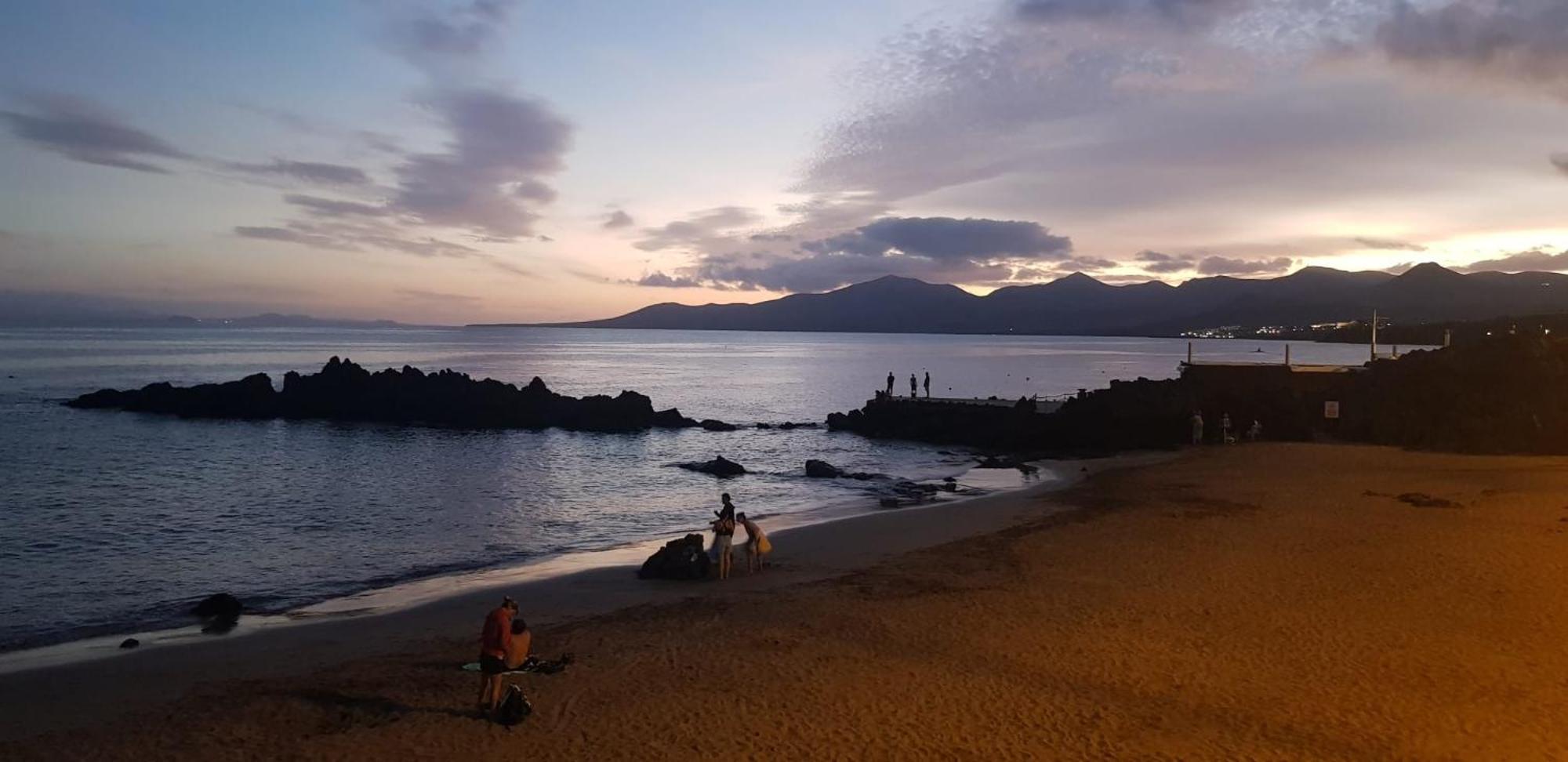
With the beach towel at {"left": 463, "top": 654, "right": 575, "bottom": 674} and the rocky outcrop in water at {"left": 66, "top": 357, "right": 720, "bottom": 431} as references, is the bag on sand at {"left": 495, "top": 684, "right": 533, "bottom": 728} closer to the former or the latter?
the beach towel at {"left": 463, "top": 654, "right": 575, "bottom": 674}

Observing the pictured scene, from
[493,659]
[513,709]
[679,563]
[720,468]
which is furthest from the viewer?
[720,468]

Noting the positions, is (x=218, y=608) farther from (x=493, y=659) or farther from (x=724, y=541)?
(x=724, y=541)

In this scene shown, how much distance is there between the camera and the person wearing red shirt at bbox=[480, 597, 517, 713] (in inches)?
391

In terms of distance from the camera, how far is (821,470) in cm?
3303

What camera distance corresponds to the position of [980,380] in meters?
93.5

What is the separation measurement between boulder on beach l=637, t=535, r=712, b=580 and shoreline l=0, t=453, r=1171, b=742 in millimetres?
249

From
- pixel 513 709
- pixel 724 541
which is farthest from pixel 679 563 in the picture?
pixel 513 709

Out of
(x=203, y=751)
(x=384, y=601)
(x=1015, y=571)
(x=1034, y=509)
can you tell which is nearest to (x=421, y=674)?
(x=203, y=751)

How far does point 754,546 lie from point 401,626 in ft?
20.3

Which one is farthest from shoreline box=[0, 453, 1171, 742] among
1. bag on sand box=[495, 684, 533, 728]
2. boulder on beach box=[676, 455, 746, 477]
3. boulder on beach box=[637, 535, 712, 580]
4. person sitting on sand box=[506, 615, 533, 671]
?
boulder on beach box=[676, 455, 746, 477]

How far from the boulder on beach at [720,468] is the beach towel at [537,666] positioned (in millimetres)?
21694

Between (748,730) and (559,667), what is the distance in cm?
302

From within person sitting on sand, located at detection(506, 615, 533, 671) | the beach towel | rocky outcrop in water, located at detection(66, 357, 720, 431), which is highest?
rocky outcrop in water, located at detection(66, 357, 720, 431)

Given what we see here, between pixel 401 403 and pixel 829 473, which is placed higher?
pixel 401 403
